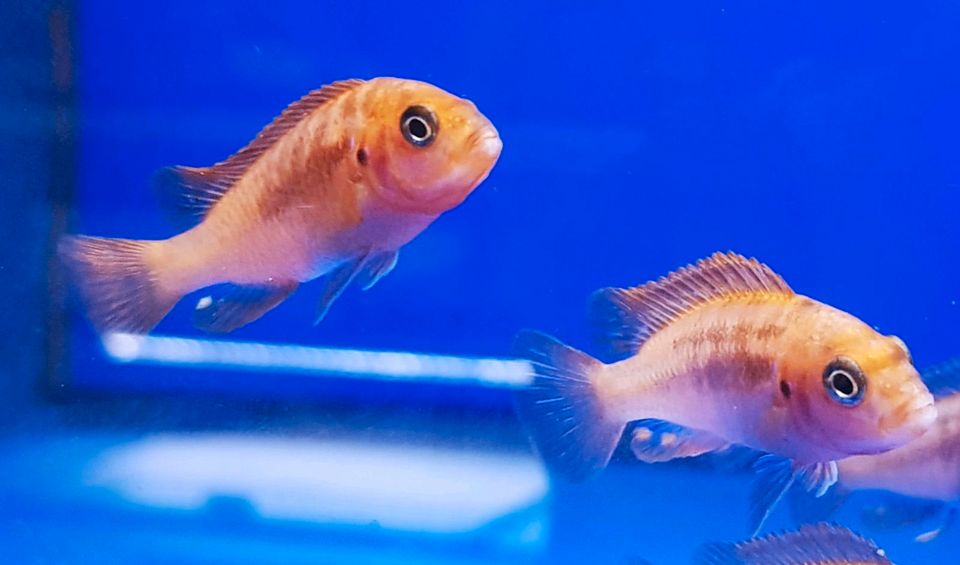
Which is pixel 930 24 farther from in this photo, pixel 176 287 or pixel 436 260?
pixel 176 287

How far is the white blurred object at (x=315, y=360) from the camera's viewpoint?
141 inches

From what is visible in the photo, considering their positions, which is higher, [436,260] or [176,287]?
[436,260]

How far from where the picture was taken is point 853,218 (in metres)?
3.50

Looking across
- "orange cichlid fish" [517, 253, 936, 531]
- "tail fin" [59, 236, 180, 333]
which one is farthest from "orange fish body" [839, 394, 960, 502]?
"tail fin" [59, 236, 180, 333]

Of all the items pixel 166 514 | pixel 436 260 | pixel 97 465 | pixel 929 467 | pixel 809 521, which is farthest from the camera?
pixel 436 260

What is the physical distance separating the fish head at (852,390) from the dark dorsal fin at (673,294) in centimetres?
17

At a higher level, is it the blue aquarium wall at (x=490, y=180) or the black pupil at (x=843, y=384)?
the blue aquarium wall at (x=490, y=180)

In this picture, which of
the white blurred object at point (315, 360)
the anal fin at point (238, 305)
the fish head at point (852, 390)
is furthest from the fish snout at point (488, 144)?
the white blurred object at point (315, 360)

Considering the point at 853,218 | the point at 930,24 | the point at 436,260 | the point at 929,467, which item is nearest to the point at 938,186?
the point at 853,218

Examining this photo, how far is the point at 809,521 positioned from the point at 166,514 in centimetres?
194

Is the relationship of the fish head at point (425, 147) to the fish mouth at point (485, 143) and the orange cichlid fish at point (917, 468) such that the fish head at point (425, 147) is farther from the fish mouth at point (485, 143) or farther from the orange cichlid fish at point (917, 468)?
the orange cichlid fish at point (917, 468)

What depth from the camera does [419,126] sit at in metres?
1.50

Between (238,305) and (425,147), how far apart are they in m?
0.50

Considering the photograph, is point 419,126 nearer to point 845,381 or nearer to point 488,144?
point 488,144
